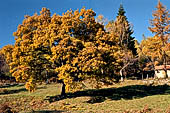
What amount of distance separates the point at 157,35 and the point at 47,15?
78.5 ft

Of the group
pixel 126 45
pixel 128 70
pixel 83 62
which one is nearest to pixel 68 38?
pixel 83 62

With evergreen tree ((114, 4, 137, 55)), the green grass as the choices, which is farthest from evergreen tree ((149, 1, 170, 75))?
the green grass

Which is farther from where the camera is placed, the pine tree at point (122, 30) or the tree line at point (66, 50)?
the pine tree at point (122, 30)

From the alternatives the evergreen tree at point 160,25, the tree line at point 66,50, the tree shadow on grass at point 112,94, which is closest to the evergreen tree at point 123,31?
the evergreen tree at point 160,25

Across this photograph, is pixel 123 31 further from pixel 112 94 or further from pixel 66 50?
pixel 66 50

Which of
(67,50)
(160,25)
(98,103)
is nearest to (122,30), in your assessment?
(160,25)

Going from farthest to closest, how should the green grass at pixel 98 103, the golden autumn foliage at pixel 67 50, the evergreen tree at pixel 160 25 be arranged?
the evergreen tree at pixel 160 25
the golden autumn foliage at pixel 67 50
the green grass at pixel 98 103

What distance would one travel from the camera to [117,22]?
130 ft

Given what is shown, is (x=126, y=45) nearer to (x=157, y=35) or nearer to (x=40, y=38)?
(x=157, y=35)

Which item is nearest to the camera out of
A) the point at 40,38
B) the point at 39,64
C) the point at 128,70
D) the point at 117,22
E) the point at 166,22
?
the point at 40,38

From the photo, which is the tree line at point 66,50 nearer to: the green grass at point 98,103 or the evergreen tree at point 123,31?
the green grass at point 98,103

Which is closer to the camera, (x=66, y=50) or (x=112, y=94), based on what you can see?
(x=66, y=50)

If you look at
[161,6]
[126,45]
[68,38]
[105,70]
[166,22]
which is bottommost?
[105,70]

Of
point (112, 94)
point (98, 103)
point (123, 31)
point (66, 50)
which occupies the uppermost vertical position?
point (123, 31)
